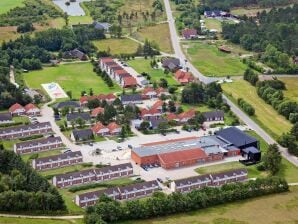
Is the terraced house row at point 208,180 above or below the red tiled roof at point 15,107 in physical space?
below

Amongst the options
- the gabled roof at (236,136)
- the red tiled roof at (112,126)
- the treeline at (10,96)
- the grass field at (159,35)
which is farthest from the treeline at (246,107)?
the grass field at (159,35)

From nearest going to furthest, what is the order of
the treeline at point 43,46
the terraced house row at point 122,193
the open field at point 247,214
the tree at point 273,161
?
the open field at point 247,214 → the terraced house row at point 122,193 → the tree at point 273,161 → the treeline at point 43,46

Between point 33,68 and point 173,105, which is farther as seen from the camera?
point 33,68

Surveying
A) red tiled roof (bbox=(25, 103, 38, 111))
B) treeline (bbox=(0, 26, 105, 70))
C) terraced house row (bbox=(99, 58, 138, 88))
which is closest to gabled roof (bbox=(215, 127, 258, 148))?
terraced house row (bbox=(99, 58, 138, 88))

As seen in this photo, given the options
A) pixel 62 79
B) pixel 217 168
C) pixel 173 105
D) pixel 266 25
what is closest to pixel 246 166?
pixel 217 168

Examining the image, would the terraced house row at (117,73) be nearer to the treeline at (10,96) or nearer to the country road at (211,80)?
the country road at (211,80)

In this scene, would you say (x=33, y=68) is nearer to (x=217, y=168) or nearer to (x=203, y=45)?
(x=203, y=45)

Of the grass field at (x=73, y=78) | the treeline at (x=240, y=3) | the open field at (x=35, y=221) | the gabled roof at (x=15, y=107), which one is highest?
the treeline at (x=240, y=3)

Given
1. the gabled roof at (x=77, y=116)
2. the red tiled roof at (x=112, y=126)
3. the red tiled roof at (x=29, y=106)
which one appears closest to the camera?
the red tiled roof at (x=112, y=126)
